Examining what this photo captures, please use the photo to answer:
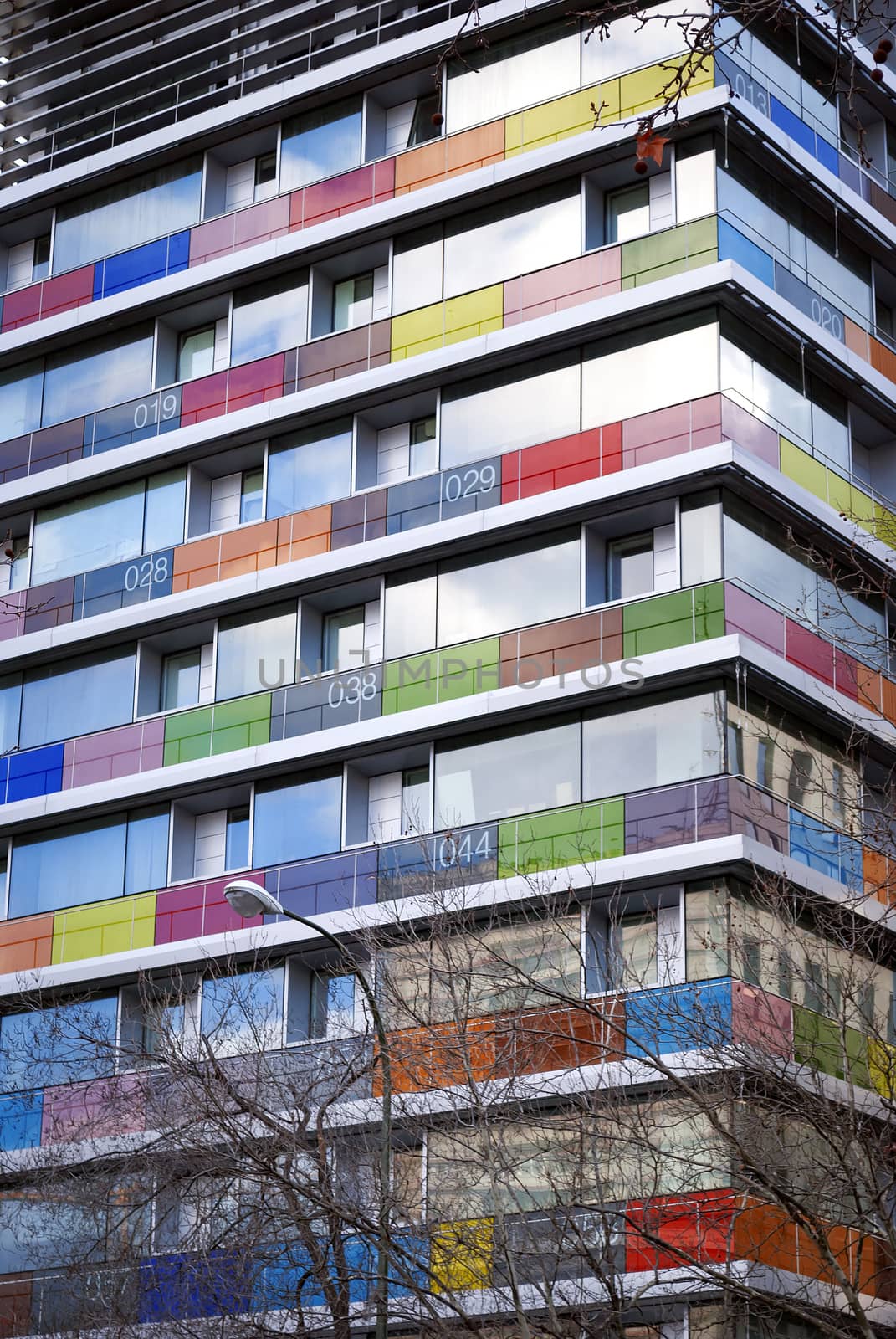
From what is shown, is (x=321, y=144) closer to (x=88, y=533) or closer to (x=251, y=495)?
(x=251, y=495)

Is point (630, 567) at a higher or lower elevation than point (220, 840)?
higher

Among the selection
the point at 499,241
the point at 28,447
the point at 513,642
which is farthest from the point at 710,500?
the point at 28,447

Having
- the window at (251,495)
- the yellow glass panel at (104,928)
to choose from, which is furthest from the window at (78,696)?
the yellow glass panel at (104,928)

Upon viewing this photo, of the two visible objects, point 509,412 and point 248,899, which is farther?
point 509,412

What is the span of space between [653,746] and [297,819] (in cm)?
560

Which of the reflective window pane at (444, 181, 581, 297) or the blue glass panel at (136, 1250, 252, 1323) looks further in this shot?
the reflective window pane at (444, 181, 581, 297)

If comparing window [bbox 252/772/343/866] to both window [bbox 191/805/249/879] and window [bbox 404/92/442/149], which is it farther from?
window [bbox 404/92/442/149]

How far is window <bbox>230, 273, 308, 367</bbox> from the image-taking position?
32.7m

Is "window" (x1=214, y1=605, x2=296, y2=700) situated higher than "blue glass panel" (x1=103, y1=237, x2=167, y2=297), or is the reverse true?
"blue glass panel" (x1=103, y1=237, x2=167, y2=297)

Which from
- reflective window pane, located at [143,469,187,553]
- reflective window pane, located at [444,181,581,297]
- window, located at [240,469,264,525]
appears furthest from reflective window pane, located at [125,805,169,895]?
reflective window pane, located at [444,181,581,297]

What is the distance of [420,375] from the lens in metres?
30.6

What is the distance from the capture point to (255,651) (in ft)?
103

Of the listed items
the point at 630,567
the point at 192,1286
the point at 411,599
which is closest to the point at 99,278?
the point at 411,599

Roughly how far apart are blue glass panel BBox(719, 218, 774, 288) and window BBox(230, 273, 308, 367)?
22.7 ft
